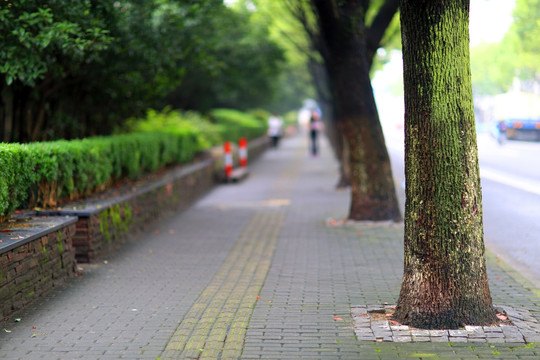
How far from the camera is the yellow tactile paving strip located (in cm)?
560

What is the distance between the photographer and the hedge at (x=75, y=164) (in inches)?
309

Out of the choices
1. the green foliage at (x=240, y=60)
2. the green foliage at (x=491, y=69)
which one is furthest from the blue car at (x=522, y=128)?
the green foliage at (x=491, y=69)

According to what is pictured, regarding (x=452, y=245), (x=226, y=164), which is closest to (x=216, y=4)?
(x=226, y=164)

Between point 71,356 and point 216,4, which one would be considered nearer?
point 71,356

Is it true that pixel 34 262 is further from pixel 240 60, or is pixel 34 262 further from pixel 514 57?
pixel 514 57

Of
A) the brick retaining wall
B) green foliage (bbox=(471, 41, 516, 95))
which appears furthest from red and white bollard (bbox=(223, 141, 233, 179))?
green foliage (bbox=(471, 41, 516, 95))

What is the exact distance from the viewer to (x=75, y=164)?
9.96 m

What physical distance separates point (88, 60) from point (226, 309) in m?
5.95

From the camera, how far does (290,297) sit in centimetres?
720

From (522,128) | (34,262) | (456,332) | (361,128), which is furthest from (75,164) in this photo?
(522,128)

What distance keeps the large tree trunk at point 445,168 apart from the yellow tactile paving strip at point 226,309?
1485mm

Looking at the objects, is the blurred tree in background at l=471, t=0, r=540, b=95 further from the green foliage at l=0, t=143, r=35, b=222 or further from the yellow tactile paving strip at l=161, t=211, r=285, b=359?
the green foliage at l=0, t=143, r=35, b=222

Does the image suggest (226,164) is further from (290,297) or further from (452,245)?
(452,245)

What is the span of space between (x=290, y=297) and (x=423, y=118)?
228cm
